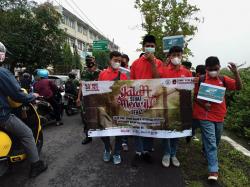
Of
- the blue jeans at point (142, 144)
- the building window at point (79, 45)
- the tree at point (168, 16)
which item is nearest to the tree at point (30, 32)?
the tree at point (168, 16)

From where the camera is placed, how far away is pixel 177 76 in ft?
15.7

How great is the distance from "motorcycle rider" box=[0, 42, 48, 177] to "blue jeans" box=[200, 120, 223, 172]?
8.25ft

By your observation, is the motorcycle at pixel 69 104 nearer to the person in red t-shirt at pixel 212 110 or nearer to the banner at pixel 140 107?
the banner at pixel 140 107

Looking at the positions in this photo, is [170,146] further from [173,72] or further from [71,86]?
[71,86]

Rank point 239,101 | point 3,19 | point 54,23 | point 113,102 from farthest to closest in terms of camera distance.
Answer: point 54,23 → point 3,19 → point 239,101 → point 113,102

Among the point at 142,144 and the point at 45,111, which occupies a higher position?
the point at 45,111

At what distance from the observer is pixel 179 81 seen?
457 cm

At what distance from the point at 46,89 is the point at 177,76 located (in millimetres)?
4946

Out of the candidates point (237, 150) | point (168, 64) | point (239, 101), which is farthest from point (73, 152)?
point (239, 101)

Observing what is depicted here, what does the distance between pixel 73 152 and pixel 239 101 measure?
4730 mm

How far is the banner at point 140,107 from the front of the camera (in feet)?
15.1

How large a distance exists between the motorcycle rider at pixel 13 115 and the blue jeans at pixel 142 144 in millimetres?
1600

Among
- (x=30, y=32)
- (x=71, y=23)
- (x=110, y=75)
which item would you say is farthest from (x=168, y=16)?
(x=71, y=23)

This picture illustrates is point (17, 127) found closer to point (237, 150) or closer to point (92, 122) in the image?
point (92, 122)
